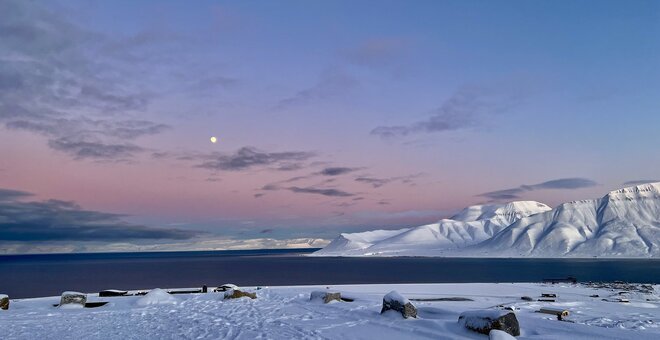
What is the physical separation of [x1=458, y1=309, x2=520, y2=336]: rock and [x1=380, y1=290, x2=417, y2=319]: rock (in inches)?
154

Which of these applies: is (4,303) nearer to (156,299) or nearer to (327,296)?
(156,299)

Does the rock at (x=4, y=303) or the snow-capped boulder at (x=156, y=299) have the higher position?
the rock at (x=4, y=303)

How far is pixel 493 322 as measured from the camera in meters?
17.4

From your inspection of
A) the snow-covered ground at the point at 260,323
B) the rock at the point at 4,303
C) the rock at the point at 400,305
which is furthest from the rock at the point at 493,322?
the rock at the point at 4,303

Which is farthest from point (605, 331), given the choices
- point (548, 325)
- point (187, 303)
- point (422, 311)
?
point (187, 303)

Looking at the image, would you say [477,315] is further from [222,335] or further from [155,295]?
[155,295]

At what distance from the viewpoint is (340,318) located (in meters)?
22.9

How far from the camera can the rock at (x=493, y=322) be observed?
1742 cm

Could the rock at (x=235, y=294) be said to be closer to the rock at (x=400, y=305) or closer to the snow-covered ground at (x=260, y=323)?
the snow-covered ground at (x=260, y=323)

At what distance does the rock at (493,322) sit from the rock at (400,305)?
12.9ft

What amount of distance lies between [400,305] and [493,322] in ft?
19.2

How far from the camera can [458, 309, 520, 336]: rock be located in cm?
1742

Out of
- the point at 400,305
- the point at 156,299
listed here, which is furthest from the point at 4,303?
the point at 400,305

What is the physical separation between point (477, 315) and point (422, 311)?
7.50 meters
